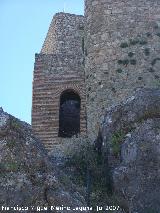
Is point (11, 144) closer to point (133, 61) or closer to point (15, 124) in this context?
point (15, 124)

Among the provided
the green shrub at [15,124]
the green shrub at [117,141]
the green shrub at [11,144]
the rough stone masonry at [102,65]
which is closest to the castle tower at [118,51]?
the rough stone masonry at [102,65]

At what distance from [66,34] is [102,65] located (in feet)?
17.7

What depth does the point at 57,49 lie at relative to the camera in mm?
21969

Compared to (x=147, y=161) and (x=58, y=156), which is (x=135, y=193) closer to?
(x=147, y=161)

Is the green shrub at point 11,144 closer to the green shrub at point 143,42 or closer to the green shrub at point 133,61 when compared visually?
the green shrub at point 133,61

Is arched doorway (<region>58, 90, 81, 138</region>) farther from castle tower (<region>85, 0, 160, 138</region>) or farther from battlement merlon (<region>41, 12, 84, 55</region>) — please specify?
castle tower (<region>85, 0, 160, 138</region>)

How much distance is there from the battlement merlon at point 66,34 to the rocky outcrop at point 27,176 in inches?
507

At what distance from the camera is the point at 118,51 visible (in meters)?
17.5

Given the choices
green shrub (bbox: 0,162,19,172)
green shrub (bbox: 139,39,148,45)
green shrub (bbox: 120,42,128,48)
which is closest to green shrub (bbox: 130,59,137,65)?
green shrub (bbox: 120,42,128,48)

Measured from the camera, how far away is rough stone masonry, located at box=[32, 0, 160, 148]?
17.1m

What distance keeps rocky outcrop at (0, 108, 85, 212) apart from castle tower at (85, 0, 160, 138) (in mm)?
7234

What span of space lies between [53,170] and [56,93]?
11.0 metres

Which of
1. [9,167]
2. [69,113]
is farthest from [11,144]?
[69,113]

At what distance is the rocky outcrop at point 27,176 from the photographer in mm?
8266
